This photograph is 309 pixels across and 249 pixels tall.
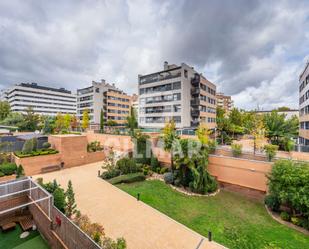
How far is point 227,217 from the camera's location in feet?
35.6

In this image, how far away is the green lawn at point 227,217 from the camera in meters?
8.74

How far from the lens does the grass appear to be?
8.10m

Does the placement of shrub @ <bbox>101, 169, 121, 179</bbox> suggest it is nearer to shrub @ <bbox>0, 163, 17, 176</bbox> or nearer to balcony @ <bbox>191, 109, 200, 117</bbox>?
shrub @ <bbox>0, 163, 17, 176</bbox>

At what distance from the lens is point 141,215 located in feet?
34.3

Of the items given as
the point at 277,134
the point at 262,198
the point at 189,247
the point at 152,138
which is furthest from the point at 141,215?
Result: the point at 277,134

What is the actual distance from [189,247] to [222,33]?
17.1 meters

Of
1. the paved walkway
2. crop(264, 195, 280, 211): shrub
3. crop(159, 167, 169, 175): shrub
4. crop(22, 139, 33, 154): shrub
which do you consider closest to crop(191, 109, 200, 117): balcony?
crop(159, 167, 169, 175): shrub

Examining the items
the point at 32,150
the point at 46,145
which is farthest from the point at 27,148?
the point at 46,145

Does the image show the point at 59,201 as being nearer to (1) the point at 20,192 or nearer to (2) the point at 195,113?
(1) the point at 20,192

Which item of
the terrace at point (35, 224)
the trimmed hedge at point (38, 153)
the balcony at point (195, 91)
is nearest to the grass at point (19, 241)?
the terrace at point (35, 224)

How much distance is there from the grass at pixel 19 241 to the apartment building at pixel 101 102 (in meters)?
47.0

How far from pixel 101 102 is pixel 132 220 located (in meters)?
53.0

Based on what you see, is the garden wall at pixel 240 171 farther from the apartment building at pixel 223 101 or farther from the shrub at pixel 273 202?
the apartment building at pixel 223 101

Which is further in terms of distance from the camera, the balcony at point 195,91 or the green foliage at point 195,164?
the balcony at point 195,91
